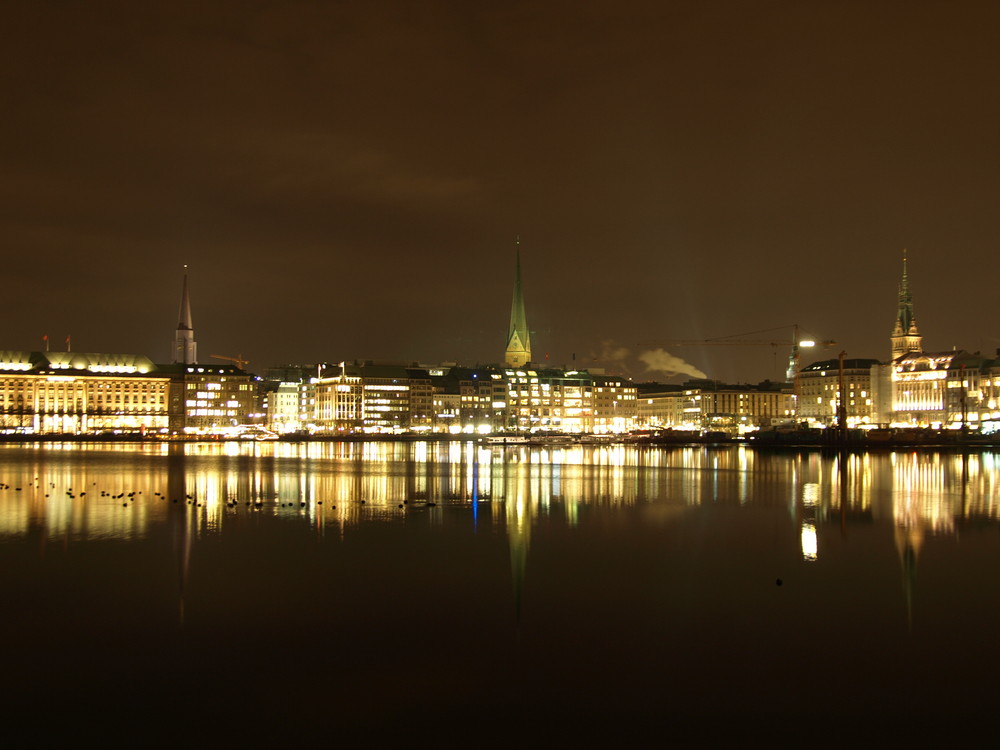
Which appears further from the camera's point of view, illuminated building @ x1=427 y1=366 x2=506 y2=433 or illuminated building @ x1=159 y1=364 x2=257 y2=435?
illuminated building @ x1=427 y1=366 x2=506 y2=433

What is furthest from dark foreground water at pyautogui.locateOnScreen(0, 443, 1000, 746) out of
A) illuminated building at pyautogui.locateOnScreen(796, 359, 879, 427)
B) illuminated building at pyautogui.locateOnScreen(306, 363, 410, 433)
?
illuminated building at pyautogui.locateOnScreen(796, 359, 879, 427)

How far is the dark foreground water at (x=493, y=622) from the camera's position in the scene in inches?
512

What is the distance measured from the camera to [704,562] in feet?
80.1

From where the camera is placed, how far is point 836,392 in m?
184

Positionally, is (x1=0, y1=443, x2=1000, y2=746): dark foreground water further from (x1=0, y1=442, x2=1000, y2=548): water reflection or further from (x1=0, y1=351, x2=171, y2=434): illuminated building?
(x1=0, y1=351, x2=171, y2=434): illuminated building

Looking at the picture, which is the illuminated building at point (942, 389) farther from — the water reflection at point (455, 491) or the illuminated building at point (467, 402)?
the water reflection at point (455, 491)

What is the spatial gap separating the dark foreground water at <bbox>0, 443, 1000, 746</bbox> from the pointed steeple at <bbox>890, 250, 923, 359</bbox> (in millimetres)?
156975

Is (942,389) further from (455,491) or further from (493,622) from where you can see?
(493,622)

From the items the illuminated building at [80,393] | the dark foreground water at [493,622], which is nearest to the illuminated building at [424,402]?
the illuminated building at [80,393]

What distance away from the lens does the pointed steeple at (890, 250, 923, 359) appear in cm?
18088

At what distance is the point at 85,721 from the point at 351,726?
360cm

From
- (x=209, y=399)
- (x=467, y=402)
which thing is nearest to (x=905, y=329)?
(x=467, y=402)

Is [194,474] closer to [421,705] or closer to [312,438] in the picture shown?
[421,705]

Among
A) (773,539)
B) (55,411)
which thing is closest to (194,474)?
(773,539)
